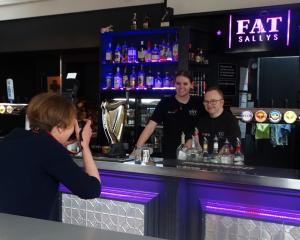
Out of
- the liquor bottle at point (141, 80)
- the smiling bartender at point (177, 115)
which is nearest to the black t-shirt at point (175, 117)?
the smiling bartender at point (177, 115)

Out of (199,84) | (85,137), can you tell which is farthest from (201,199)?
(199,84)

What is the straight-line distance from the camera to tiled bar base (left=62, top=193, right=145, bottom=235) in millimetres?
2848

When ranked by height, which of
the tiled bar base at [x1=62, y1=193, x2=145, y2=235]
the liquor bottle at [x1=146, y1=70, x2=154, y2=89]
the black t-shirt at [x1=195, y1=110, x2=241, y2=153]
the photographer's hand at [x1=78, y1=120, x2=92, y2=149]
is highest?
the liquor bottle at [x1=146, y1=70, x2=154, y2=89]

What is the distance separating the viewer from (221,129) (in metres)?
3.39

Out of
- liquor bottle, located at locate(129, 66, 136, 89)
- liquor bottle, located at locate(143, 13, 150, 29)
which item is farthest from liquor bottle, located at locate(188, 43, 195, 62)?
liquor bottle, located at locate(129, 66, 136, 89)

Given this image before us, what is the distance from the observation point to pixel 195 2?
5430 mm

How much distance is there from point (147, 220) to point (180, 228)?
0.76 ft

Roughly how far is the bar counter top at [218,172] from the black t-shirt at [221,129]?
0.59m

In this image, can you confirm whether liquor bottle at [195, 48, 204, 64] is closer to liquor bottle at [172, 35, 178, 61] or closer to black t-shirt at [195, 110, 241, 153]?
liquor bottle at [172, 35, 178, 61]

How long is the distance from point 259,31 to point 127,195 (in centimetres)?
279

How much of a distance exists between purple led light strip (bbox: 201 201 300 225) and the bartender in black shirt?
31.7 inches

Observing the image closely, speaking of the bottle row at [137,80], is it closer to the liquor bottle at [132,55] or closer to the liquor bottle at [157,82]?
the liquor bottle at [157,82]

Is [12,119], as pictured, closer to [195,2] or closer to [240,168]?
[195,2]

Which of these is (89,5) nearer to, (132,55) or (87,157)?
(132,55)
